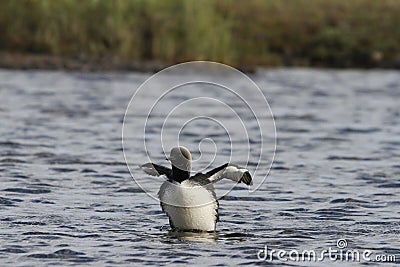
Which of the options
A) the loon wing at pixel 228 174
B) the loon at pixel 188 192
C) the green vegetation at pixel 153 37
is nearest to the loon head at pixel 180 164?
the loon at pixel 188 192

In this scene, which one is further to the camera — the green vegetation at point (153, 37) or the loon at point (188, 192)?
the green vegetation at point (153, 37)

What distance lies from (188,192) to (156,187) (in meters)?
3.88

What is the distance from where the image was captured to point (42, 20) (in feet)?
108

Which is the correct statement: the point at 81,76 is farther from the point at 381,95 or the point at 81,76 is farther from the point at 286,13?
the point at 286,13

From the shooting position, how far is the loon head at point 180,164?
10.9 metres

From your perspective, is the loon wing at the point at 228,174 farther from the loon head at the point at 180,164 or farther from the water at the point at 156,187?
the water at the point at 156,187

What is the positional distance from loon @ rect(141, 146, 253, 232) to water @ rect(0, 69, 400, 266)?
0.17m

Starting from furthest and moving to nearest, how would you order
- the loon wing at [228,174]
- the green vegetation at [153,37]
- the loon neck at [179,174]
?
the green vegetation at [153,37] < the loon wing at [228,174] < the loon neck at [179,174]

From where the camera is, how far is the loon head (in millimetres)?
10898

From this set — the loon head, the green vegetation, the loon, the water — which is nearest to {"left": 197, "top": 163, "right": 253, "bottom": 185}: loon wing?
the loon

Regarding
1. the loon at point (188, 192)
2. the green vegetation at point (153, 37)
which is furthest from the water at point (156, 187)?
the green vegetation at point (153, 37)

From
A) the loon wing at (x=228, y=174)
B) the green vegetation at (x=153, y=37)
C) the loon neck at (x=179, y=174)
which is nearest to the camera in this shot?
the loon neck at (x=179, y=174)

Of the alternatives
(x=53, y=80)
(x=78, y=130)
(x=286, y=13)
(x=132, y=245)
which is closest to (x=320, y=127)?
(x=78, y=130)

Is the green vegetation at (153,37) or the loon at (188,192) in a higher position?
the green vegetation at (153,37)
